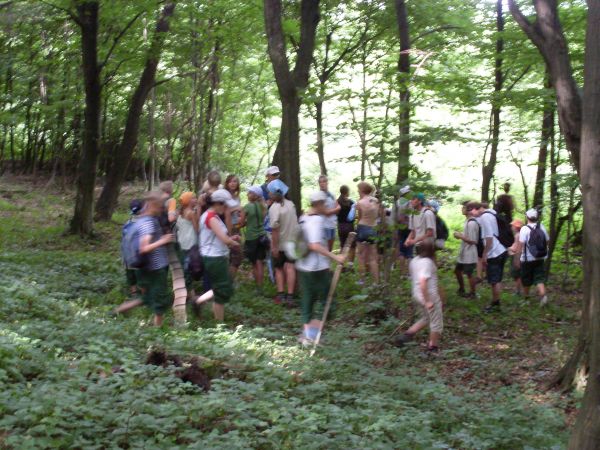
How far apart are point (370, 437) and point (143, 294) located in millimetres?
4191

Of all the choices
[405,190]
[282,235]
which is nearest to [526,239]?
[405,190]

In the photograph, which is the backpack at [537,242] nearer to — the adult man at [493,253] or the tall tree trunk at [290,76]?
the adult man at [493,253]

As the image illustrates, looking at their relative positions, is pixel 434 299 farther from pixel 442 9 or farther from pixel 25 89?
pixel 25 89

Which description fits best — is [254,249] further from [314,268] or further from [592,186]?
[592,186]

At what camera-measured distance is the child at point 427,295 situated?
936 cm

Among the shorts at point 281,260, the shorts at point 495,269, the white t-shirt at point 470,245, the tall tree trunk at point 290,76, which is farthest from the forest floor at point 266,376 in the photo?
the tall tree trunk at point 290,76

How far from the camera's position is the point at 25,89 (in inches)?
1042

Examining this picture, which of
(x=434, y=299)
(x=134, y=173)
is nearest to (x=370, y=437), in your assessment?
(x=434, y=299)

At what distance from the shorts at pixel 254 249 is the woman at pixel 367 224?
1.83 meters

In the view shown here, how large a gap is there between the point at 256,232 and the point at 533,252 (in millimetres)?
4641

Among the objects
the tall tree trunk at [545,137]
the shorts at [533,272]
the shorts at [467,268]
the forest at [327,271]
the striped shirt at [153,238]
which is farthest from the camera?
the tall tree trunk at [545,137]

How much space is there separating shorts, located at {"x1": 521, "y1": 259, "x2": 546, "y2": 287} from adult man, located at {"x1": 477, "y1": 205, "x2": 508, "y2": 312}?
17.8 inches

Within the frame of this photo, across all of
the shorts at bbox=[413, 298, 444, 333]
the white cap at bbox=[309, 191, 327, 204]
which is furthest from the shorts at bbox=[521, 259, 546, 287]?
the white cap at bbox=[309, 191, 327, 204]

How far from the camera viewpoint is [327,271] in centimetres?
851
